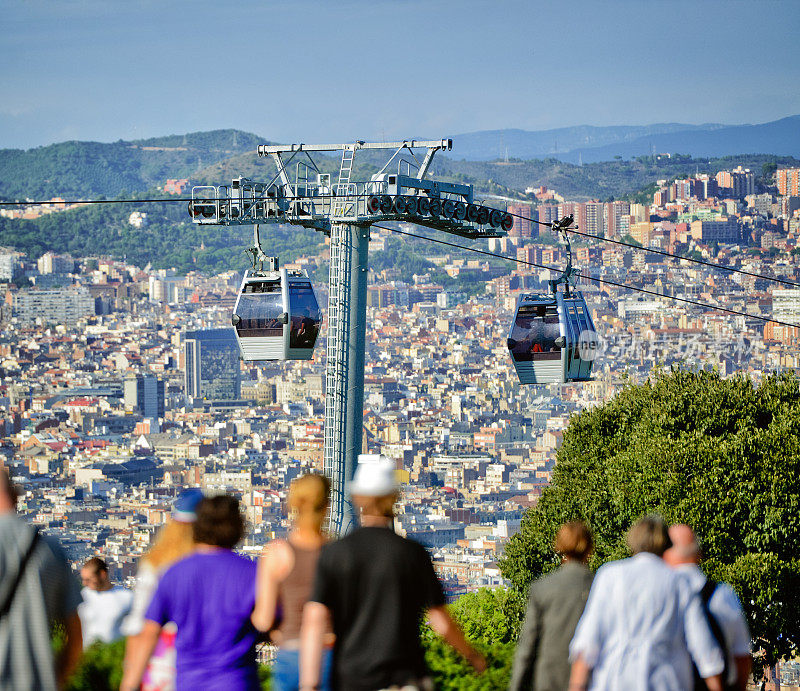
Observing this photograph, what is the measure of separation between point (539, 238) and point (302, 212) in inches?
7368

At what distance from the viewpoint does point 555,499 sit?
1541cm

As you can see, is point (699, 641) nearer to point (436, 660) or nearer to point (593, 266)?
point (436, 660)

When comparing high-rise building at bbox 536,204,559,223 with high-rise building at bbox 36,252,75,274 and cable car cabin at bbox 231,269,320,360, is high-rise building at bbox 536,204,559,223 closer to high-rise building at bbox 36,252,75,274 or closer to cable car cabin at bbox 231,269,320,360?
high-rise building at bbox 36,252,75,274

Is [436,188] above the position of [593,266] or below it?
above

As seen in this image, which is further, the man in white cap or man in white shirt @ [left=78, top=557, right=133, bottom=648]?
man in white shirt @ [left=78, top=557, right=133, bottom=648]

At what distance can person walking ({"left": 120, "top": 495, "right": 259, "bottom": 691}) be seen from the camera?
3.32 m

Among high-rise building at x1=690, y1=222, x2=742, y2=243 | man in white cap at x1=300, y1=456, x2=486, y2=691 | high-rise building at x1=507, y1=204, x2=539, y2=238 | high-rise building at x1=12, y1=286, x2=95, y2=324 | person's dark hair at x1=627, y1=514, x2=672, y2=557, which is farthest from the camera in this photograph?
high-rise building at x1=507, y1=204, x2=539, y2=238

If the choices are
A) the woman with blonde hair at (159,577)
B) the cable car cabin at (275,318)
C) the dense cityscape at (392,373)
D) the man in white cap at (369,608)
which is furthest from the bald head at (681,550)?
the dense cityscape at (392,373)

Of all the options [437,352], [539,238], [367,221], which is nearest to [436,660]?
[367,221]

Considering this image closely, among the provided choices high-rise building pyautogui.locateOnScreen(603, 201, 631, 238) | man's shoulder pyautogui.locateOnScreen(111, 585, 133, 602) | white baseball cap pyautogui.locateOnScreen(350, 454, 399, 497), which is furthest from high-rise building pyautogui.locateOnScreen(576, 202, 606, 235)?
white baseball cap pyautogui.locateOnScreen(350, 454, 399, 497)

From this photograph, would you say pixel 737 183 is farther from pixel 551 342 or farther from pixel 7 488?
pixel 7 488

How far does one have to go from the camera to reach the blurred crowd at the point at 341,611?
10.5ft

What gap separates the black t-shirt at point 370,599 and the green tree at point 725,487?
946 centimetres

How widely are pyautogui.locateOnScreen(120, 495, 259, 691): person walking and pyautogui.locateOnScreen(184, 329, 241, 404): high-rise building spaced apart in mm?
→ 139758
